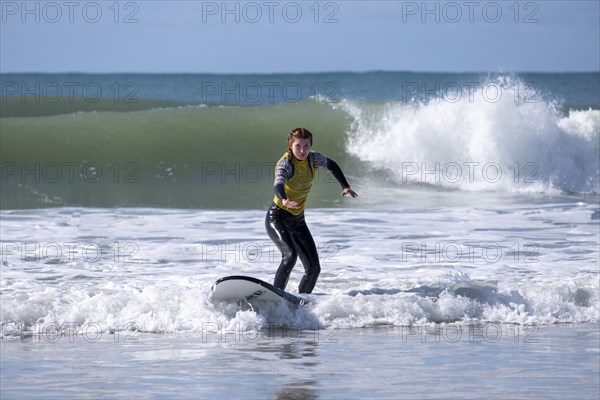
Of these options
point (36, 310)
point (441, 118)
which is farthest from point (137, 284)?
point (441, 118)

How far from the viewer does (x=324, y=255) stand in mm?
11852

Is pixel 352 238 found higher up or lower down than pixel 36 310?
higher up

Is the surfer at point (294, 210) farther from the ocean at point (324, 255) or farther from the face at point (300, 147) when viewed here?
the ocean at point (324, 255)

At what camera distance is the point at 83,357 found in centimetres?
748

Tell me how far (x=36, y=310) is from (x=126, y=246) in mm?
3563

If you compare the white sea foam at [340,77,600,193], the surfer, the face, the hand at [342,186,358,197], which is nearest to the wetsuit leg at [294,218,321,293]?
the surfer

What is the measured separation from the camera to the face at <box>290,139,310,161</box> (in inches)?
344

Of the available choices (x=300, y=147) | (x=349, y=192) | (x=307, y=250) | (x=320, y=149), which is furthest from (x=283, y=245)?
(x=320, y=149)

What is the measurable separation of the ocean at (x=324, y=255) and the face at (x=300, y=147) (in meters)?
1.27

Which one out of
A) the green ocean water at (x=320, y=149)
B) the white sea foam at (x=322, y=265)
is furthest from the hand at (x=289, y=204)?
the green ocean water at (x=320, y=149)

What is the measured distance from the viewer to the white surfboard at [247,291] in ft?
28.5

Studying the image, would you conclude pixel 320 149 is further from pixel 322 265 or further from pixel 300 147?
pixel 300 147

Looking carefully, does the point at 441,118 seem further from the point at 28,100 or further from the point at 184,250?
the point at 28,100

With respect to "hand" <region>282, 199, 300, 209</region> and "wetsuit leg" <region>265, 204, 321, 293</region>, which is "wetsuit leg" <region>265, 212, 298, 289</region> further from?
"hand" <region>282, 199, 300, 209</region>
